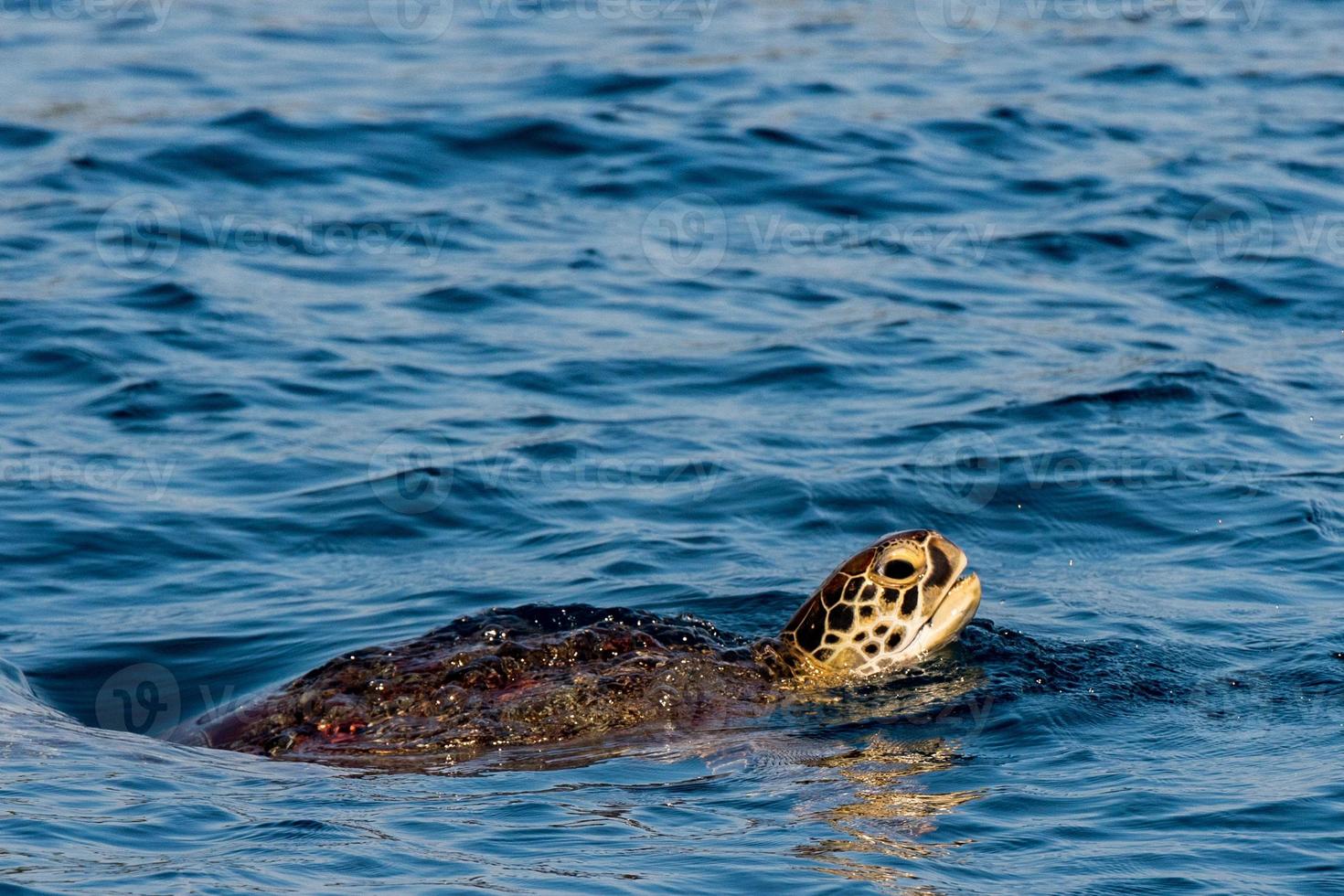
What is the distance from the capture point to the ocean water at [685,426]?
6.43 m

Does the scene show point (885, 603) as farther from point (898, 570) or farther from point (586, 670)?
point (586, 670)

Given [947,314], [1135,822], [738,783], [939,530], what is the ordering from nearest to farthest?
[1135,822]
[738,783]
[939,530]
[947,314]

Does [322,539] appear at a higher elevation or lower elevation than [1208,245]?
lower

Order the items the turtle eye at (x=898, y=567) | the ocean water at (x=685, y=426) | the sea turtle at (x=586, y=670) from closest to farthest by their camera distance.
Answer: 1. the ocean water at (x=685, y=426)
2. the sea turtle at (x=586, y=670)
3. the turtle eye at (x=898, y=567)

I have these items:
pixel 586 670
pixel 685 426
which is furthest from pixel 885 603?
pixel 685 426

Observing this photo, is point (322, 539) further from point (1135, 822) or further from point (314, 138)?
point (314, 138)

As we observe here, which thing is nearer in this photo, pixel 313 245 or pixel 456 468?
pixel 456 468

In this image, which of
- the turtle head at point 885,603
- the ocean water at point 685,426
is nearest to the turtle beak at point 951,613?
the turtle head at point 885,603

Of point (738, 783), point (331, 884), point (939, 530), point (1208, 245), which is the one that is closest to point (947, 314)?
point (1208, 245)

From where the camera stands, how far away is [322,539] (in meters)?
10.2

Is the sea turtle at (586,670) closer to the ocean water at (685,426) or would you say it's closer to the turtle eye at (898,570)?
the turtle eye at (898,570)

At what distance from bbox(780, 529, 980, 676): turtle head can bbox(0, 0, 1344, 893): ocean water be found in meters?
0.25

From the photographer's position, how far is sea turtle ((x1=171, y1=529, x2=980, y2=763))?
7.30 metres

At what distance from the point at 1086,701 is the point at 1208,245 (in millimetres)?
8598
